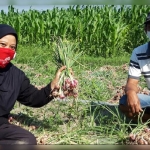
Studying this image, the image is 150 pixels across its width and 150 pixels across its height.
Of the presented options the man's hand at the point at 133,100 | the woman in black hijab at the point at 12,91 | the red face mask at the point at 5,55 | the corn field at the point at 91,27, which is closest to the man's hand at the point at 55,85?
the woman in black hijab at the point at 12,91

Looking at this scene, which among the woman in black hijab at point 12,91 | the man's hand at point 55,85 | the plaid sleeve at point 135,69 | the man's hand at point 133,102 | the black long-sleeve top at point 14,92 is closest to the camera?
the woman in black hijab at point 12,91

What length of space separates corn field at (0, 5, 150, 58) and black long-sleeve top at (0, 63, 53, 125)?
6.42 meters

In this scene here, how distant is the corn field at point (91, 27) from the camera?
33.1 ft

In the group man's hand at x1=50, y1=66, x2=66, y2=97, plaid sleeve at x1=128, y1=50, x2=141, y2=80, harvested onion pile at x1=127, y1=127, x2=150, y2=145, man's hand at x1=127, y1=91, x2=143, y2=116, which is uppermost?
plaid sleeve at x1=128, y1=50, x2=141, y2=80

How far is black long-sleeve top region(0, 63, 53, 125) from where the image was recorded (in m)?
2.81

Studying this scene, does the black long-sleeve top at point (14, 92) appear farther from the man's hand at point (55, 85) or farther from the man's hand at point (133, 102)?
the man's hand at point (133, 102)

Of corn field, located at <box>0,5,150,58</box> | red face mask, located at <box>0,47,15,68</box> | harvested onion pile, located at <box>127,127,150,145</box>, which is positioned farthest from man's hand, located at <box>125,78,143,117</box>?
corn field, located at <box>0,5,150,58</box>

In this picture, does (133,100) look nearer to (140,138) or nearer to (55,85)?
(140,138)

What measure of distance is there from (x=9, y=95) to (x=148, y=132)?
1107 mm

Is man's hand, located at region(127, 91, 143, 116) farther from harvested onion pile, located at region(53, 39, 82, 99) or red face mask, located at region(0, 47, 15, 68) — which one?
red face mask, located at region(0, 47, 15, 68)

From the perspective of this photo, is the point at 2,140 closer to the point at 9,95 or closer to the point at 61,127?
the point at 9,95

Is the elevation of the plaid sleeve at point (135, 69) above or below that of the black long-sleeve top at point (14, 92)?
above

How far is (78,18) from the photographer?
36.7 feet

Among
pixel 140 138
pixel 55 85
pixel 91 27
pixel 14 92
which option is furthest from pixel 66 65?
pixel 91 27
